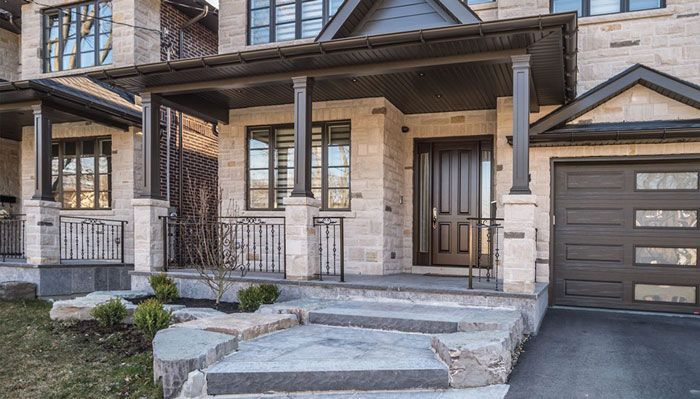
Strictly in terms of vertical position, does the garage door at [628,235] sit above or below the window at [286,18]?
below

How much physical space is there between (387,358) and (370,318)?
1.20m

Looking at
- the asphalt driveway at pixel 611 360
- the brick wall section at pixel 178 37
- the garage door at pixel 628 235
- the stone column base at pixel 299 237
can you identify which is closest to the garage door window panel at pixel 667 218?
the garage door at pixel 628 235

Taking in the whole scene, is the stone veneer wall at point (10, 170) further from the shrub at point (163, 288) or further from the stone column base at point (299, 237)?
the stone column base at point (299, 237)

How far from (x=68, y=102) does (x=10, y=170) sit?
4514 millimetres

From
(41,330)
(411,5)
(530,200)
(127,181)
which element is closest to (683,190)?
(530,200)

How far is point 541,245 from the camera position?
23.4 feet

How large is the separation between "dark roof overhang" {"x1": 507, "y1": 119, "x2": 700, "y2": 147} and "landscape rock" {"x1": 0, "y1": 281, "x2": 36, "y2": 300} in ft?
26.6

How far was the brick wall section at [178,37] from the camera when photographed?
413 inches

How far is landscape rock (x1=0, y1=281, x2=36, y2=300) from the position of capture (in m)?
7.81

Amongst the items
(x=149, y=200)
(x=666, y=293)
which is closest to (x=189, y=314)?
(x=149, y=200)

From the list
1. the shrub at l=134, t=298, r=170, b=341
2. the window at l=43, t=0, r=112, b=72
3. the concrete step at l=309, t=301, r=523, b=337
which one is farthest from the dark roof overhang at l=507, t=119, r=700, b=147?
the window at l=43, t=0, r=112, b=72

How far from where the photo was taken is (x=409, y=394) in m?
3.68

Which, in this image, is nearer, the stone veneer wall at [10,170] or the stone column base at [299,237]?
the stone column base at [299,237]

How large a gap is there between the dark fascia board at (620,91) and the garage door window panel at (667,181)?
36.5 inches
